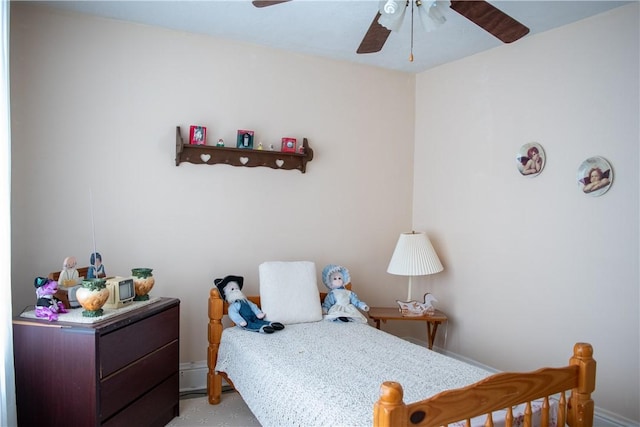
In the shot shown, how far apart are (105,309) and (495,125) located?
2.77 meters

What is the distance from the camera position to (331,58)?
12.1 ft

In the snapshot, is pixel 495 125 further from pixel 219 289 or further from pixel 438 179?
pixel 219 289

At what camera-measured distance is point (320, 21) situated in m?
2.90

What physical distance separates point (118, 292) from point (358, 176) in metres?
2.11

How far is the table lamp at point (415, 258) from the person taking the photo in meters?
3.50

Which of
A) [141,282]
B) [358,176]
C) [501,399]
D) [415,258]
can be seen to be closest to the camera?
[501,399]

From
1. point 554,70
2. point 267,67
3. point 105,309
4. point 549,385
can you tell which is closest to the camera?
point 549,385

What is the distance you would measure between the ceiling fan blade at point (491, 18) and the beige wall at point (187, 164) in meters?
1.76

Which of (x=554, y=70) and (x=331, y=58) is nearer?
(x=554, y=70)

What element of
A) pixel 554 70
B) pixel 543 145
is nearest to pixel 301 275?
pixel 543 145

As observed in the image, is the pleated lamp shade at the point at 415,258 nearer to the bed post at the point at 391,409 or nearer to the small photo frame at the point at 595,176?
the small photo frame at the point at 595,176

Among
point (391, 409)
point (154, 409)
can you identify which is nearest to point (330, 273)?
point (154, 409)

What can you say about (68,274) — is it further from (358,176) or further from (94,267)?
(358,176)

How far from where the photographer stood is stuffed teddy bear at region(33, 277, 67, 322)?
219 centimetres
